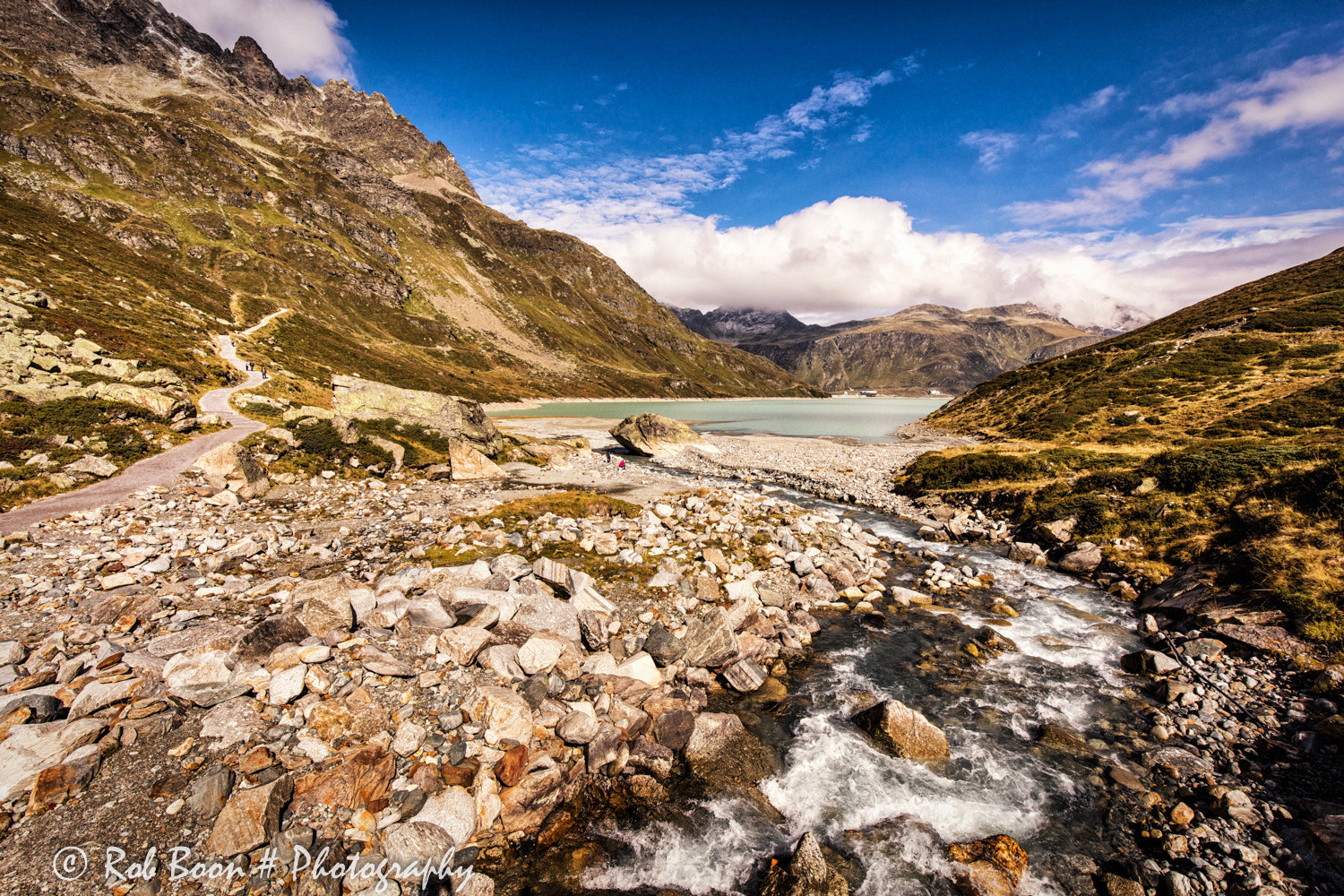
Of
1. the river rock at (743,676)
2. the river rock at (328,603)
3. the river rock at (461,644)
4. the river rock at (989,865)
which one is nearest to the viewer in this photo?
the river rock at (989,865)

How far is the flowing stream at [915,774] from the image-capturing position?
880 centimetres

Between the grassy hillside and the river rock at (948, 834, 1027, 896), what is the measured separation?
470 inches

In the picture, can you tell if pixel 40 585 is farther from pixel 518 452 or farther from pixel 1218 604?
pixel 1218 604

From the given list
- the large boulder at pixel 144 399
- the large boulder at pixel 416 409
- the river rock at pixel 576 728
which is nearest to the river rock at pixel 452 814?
the river rock at pixel 576 728

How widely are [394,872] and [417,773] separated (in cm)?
146

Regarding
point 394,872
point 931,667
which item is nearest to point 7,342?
point 394,872

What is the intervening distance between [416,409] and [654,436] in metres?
25.3

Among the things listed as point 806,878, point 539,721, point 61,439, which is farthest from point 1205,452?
point 61,439

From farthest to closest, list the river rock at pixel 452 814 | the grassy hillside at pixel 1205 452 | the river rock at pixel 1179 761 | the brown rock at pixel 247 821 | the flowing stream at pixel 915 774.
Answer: the grassy hillside at pixel 1205 452
the river rock at pixel 1179 761
the flowing stream at pixel 915 774
the river rock at pixel 452 814
the brown rock at pixel 247 821

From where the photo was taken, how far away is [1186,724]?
1145cm

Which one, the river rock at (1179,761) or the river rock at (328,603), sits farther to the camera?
the river rock at (328,603)

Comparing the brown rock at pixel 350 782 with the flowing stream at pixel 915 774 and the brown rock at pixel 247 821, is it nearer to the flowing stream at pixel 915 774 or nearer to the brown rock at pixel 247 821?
the brown rock at pixel 247 821

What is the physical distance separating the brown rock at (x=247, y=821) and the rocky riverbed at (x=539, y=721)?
40mm

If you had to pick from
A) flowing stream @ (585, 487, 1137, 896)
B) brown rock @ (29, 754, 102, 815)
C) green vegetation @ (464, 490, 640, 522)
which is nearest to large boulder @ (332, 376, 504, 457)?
green vegetation @ (464, 490, 640, 522)
